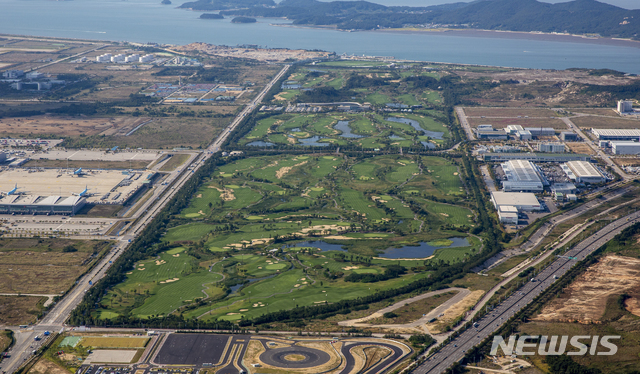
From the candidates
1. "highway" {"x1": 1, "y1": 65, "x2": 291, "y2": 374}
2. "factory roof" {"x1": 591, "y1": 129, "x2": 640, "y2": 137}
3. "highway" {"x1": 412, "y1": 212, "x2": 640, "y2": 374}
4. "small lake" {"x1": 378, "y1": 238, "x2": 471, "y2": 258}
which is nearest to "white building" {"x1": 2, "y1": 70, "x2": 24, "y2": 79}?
"highway" {"x1": 1, "y1": 65, "x2": 291, "y2": 374}

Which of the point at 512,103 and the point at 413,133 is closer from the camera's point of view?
the point at 413,133

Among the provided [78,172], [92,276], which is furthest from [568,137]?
[92,276]

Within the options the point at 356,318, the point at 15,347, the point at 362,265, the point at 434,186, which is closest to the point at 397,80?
the point at 434,186

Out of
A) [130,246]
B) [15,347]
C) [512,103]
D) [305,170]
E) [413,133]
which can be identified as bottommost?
[15,347]

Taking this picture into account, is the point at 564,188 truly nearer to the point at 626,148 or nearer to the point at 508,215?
the point at 508,215

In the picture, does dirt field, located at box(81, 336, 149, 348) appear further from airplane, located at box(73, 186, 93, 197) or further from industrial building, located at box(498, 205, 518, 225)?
industrial building, located at box(498, 205, 518, 225)

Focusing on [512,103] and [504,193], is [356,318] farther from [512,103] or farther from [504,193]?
[512,103]

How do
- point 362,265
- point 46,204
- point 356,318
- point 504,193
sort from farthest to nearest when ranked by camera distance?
point 504,193
point 46,204
point 362,265
point 356,318
